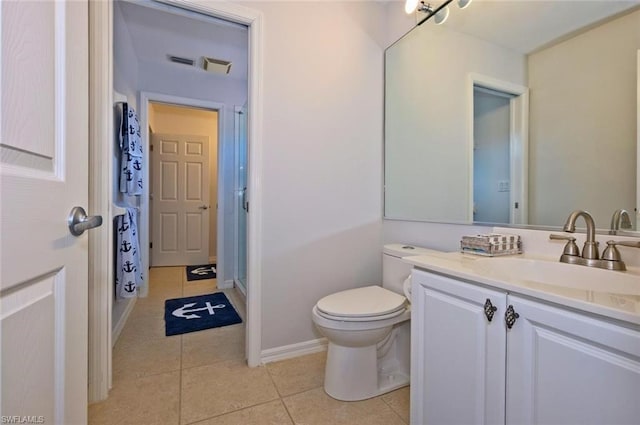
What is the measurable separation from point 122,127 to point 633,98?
272 cm

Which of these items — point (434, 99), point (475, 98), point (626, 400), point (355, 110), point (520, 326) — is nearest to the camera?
point (626, 400)

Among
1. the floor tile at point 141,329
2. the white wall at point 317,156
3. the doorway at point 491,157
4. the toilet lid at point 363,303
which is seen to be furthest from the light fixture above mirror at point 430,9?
the floor tile at point 141,329

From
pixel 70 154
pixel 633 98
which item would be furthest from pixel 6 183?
pixel 633 98

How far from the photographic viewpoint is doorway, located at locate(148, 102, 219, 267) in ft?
13.5

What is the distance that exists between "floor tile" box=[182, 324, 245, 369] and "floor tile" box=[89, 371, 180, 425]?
0.19 metres

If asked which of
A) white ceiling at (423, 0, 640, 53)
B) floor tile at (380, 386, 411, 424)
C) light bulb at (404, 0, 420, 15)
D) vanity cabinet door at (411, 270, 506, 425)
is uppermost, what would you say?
light bulb at (404, 0, 420, 15)

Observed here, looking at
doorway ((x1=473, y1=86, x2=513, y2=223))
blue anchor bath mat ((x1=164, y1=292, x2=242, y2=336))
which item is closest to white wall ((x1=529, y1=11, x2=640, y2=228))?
doorway ((x1=473, y1=86, x2=513, y2=223))

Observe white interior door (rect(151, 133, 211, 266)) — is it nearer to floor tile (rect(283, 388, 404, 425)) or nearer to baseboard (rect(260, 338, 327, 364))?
baseboard (rect(260, 338, 327, 364))

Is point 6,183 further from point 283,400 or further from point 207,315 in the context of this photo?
point 207,315

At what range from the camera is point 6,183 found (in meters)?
0.45

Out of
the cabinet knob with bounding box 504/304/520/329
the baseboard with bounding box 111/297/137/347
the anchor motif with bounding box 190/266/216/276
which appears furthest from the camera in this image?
the anchor motif with bounding box 190/266/216/276

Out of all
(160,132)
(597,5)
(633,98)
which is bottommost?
(633,98)

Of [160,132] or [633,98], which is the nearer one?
[633,98]

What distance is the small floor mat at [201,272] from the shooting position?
3.63 m
